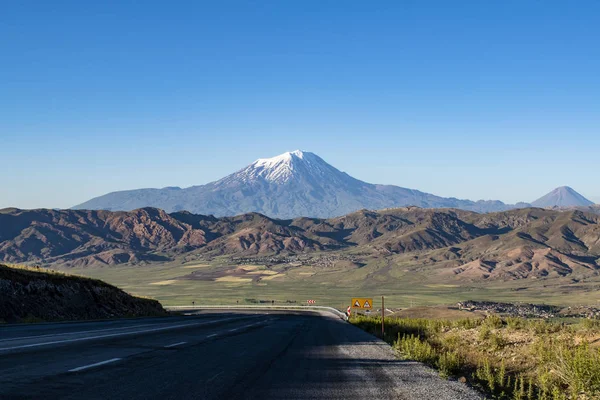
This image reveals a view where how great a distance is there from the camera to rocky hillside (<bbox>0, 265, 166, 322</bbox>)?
3534cm

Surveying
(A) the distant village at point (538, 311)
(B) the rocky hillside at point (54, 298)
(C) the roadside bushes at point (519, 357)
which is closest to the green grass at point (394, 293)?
(A) the distant village at point (538, 311)

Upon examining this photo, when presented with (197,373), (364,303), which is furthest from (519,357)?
(364,303)

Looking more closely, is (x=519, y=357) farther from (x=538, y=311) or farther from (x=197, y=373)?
(x=538, y=311)

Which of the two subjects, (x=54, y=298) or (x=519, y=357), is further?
(x=54, y=298)

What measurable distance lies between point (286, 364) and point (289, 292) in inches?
6554

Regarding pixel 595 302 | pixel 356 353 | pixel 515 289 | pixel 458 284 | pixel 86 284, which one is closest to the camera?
pixel 356 353

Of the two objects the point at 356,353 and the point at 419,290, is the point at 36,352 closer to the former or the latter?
the point at 356,353

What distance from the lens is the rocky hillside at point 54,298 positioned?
3534 centimetres

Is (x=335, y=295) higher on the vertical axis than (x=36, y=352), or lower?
lower

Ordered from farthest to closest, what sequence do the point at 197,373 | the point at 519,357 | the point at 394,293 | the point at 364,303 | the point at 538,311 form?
the point at 394,293
the point at 538,311
the point at 364,303
the point at 519,357
the point at 197,373

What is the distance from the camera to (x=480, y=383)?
1321cm

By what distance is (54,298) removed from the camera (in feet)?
131

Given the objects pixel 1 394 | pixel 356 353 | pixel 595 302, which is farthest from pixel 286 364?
pixel 595 302

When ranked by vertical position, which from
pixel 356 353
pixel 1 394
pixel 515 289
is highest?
pixel 1 394
